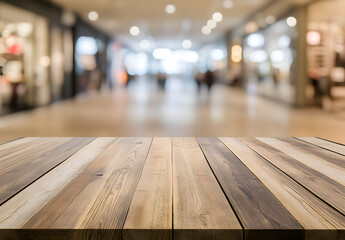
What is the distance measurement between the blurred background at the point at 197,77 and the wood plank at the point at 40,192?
12.0 ft

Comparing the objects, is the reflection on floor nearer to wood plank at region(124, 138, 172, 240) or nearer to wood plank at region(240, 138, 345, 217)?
wood plank at region(240, 138, 345, 217)

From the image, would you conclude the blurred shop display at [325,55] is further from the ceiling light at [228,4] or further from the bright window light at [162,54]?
the bright window light at [162,54]

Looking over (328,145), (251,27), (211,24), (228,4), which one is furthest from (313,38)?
(328,145)

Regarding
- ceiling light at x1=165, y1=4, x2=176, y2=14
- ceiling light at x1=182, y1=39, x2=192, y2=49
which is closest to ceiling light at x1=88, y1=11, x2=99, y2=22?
ceiling light at x1=165, y1=4, x2=176, y2=14

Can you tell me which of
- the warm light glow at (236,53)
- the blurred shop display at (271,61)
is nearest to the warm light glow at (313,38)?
→ the blurred shop display at (271,61)

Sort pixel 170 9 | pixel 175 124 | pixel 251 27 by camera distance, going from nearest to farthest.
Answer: pixel 175 124 → pixel 170 9 → pixel 251 27

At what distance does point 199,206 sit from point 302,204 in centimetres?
39

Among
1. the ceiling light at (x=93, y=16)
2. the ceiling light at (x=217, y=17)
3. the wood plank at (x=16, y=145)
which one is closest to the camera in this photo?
the wood plank at (x=16, y=145)

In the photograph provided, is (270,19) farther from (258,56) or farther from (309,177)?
(309,177)

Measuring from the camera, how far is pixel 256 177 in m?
1.75

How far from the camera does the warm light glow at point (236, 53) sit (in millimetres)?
18491

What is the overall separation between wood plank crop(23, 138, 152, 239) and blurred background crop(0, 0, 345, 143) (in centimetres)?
378

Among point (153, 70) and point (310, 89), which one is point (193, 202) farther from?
point (153, 70)

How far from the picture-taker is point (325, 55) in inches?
410
